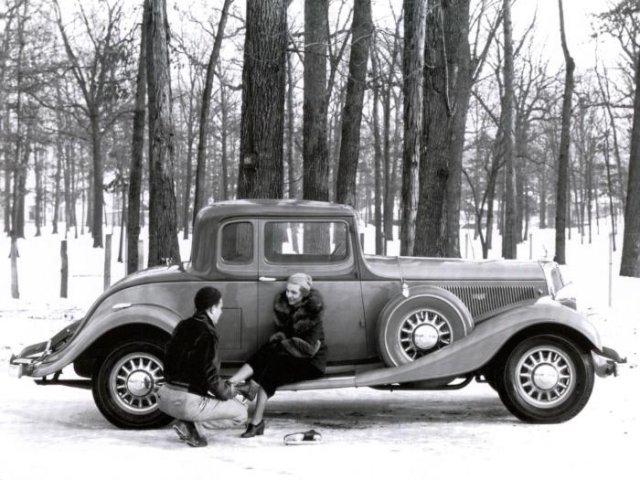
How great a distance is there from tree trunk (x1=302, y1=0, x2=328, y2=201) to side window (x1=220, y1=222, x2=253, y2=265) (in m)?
7.22

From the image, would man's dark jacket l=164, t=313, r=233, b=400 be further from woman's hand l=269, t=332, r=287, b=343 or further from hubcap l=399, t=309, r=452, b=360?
hubcap l=399, t=309, r=452, b=360

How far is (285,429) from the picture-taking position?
6.94 metres

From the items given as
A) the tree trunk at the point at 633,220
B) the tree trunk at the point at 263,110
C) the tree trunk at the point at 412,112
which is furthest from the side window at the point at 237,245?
the tree trunk at the point at 633,220

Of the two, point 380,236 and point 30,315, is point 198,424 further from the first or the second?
point 380,236

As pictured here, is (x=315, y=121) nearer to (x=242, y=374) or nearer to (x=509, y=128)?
(x=242, y=374)

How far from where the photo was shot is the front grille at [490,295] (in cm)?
758

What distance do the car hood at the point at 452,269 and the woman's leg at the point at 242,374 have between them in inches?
55.0

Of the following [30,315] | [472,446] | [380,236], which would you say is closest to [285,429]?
[472,446]

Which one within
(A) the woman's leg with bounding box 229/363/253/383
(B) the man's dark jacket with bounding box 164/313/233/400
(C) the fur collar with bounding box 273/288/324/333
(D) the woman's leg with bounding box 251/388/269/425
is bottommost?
(D) the woman's leg with bounding box 251/388/269/425

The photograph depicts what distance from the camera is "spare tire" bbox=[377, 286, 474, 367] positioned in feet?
23.1

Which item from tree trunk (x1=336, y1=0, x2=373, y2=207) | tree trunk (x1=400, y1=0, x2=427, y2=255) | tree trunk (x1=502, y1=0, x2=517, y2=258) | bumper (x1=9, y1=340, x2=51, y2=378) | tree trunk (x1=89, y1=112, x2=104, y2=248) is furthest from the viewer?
tree trunk (x1=89, y1=112, x2=104, y2=248)

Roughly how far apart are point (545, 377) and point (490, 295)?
930mm

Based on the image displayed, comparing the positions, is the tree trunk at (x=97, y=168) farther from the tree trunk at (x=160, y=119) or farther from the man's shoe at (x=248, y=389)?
the man's shoe at (x=248, y=389)

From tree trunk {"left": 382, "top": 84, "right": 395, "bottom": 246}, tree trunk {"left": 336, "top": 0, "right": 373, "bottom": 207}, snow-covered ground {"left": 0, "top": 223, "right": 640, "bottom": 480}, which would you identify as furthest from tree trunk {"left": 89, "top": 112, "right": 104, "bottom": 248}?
snow-covered ground {"left": 0, "top": 223, "right": 640, "bottom": 480}
